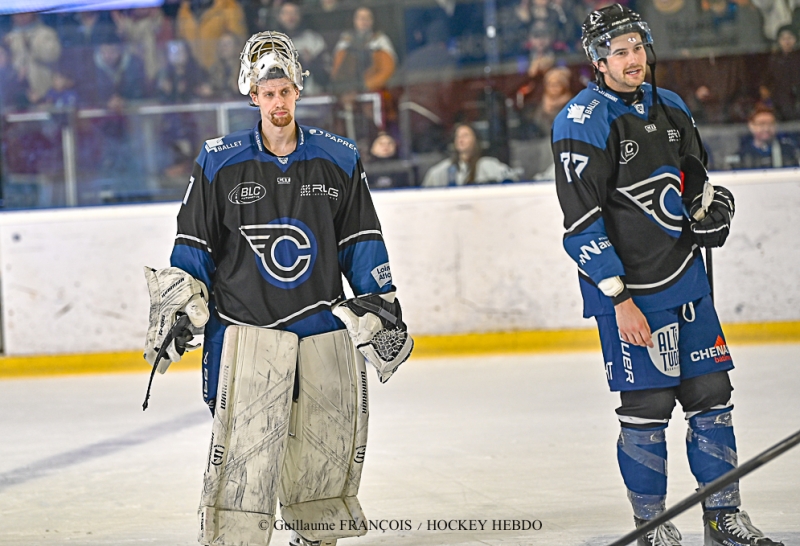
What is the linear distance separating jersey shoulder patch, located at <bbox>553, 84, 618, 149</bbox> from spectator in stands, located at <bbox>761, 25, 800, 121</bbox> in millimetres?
3999

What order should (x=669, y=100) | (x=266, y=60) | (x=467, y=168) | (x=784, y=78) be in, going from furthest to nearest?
(x=467, y=168), (x=784, y=78), (x=669, y=100), (x=266, y=60)

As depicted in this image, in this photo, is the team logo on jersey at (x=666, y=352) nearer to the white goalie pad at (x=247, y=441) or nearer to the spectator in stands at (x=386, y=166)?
the white goalie pad at (x=247, y=441)

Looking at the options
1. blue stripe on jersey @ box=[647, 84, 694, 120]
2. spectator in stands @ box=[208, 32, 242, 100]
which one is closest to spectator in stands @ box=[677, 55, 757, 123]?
spectator in stands @ box=[208, 32, 242, 100]

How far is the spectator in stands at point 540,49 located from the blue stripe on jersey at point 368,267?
160 inches

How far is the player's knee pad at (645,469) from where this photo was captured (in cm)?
258

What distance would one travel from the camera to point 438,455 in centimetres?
391

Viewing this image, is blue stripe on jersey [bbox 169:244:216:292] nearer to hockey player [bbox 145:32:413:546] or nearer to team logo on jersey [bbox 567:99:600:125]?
hockey player [bbox 145:32:413:546]

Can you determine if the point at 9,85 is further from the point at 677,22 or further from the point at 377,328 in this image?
the point at 377,328

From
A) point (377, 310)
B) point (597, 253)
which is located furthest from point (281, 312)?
point (597, 253)

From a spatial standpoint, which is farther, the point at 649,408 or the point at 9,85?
the point at 9,85

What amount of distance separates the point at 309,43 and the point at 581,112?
4.19m

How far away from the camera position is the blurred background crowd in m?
6.40

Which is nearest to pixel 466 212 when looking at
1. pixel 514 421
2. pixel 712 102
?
pixel 712 102

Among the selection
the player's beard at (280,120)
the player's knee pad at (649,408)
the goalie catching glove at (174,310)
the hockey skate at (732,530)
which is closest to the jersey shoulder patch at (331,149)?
the player's beard at (280,120)
